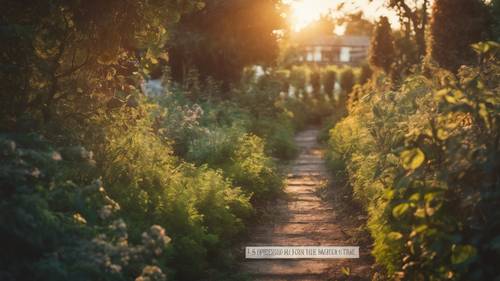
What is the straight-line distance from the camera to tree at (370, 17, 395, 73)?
2067 centimetres

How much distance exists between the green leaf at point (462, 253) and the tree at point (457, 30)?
354 inches

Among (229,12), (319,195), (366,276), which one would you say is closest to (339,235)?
(366,276)

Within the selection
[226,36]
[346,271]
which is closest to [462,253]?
[346,271]

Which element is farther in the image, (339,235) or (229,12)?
(229,12)

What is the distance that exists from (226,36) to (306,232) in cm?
900

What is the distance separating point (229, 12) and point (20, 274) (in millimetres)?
12223

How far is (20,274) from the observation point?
335 cm

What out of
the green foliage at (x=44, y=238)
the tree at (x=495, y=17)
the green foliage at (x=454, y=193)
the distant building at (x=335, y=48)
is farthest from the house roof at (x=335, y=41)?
the green foliage at (x=44, y=238)

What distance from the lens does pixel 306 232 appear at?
23.7 feet

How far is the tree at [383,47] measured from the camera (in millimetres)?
20672

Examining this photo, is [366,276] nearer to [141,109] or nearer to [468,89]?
[468,89]

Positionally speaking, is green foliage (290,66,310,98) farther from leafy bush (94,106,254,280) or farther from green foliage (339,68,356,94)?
leafy bush (94,106,254,280)

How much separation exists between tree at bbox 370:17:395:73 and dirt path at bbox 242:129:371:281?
10.6 meters

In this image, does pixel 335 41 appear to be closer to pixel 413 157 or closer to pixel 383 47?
pixel 383 47
